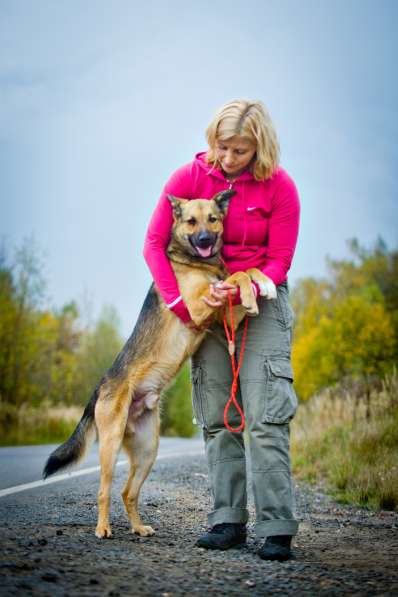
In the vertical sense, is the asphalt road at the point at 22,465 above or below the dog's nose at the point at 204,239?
below

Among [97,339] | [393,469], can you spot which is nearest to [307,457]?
[393,469]

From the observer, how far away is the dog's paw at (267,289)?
413 centimetres

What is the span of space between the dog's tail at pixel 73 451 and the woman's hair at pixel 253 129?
1968 millimetres

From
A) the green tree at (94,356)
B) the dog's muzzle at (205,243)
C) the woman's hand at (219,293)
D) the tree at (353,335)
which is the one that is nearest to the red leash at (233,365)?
the woman's hand at (219,293)

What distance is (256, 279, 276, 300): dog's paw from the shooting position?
4129mm

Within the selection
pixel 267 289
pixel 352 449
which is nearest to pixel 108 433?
pixel 267 289

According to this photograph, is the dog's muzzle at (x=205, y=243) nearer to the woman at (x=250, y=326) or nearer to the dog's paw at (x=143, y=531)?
the woman at (x=250, y=326)

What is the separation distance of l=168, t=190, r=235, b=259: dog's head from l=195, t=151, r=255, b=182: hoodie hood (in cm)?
15

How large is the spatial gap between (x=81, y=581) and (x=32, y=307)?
18.1m

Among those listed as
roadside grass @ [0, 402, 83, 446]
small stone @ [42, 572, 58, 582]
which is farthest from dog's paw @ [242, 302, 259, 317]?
roadside grass @ [0, 402, 83, 446]

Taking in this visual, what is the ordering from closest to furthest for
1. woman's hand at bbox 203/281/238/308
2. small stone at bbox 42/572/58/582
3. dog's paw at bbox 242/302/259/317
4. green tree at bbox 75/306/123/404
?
small stone at bbox 42/572/58/582 → dog's paw at bbox 242/302/259/317 → woman's hand at bbox 203/281/238/308 → green tree at bbox 75/306/123/404

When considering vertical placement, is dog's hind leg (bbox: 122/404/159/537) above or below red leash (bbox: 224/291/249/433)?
below

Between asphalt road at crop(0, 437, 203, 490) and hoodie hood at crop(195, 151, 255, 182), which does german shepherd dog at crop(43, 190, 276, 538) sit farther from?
asphalt road at crop(0, 437, 203, 490)

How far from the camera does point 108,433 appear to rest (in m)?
4.44
